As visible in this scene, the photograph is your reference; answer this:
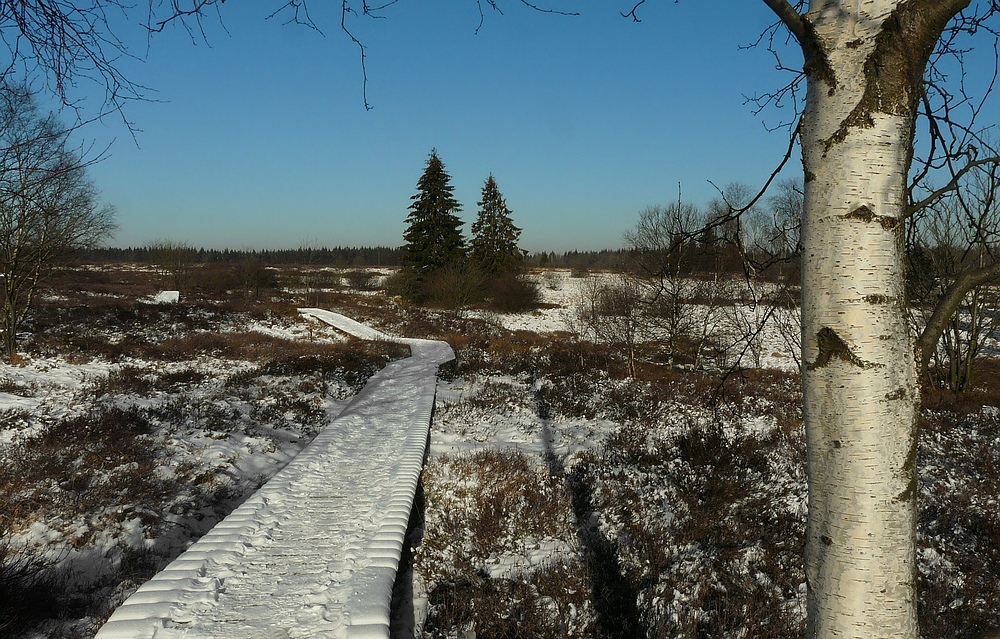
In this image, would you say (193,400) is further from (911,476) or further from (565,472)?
(911,476)

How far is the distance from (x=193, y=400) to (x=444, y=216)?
28.9 m

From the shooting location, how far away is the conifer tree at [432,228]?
3738 cm

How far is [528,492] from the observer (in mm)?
6688

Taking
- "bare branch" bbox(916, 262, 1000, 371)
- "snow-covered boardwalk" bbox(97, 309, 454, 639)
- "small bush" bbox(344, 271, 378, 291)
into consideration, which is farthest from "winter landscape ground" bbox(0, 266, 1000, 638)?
"small bush" bbox(344, 271, 378, 291)

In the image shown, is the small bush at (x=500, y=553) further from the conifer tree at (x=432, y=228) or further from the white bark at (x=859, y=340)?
the conifer tree at (x=432, y=228)

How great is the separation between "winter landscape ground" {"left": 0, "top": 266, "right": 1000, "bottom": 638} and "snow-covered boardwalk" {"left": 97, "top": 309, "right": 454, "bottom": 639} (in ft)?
1.88

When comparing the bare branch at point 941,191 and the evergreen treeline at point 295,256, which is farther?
the evergreen treeline at point 295,256

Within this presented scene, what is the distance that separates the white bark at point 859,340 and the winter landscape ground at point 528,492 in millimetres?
463

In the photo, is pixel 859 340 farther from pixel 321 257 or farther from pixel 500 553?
pixel 321 257

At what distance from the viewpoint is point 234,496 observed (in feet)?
21.4

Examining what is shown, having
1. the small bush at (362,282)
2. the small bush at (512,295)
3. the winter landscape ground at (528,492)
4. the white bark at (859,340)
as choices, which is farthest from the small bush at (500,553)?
the small bush at (362,282)

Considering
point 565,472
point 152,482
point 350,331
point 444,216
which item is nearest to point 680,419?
point 565,472

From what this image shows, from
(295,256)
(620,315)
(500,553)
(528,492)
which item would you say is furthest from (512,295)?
(295,256)

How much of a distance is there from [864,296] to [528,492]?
5.81 m
